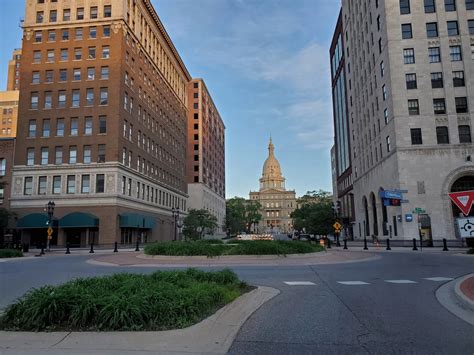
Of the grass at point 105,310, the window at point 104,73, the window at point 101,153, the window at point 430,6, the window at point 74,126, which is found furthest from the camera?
the window at point 104,73

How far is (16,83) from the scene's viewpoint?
137750mm

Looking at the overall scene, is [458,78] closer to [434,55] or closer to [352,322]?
[434,55]

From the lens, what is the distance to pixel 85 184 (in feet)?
172

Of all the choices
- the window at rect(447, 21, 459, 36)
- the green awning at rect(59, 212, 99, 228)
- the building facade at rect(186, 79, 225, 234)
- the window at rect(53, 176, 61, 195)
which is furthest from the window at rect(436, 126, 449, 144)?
the building facade at rect(186, 79, 225, 234)

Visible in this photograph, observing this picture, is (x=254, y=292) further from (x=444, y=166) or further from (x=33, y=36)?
(x=33, y=36)

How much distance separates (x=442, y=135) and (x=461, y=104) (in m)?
4.10

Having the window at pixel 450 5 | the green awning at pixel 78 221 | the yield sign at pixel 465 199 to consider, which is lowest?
the yield sign at pixel 465 199

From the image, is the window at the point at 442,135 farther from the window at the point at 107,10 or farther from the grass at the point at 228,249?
the window at the point at 107,10

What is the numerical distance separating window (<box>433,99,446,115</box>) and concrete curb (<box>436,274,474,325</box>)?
38843 millimetres

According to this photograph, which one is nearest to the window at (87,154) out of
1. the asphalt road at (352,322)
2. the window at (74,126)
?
the window at (74,126)

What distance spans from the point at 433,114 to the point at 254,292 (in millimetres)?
42362

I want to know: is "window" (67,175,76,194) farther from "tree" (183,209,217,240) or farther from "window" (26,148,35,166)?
"tree" (183,209,217,240)

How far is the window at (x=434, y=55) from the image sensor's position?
4666cm

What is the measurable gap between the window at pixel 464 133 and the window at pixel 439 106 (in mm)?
2601
